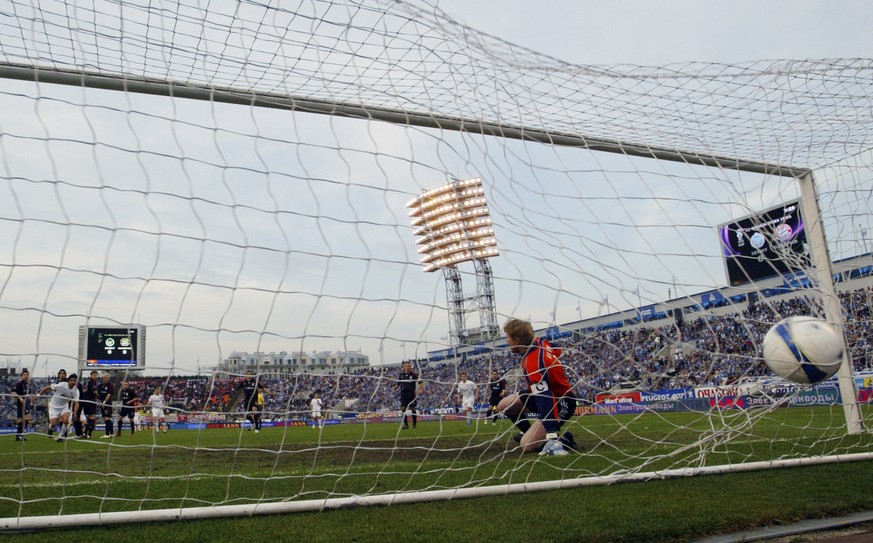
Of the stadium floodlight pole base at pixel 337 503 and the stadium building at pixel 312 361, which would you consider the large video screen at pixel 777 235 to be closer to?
the stadium floodlight pole base at pixel 337 503

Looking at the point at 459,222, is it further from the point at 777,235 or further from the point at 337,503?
the point at 777,235

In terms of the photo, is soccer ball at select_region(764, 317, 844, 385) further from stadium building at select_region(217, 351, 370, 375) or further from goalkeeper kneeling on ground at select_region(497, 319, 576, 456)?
stadium building at select_region(217, 351, 370, 375)

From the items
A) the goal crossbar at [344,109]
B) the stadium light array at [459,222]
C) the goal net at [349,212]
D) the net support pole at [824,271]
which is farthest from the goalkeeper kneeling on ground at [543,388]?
the net support pole at [824,271]

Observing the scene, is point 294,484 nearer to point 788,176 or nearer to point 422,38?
point 422,38

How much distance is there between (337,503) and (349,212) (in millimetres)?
1941

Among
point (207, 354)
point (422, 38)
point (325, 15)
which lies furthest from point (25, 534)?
point (422, 38)

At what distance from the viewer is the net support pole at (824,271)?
6742mm

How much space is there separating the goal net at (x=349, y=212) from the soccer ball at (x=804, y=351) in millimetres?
455

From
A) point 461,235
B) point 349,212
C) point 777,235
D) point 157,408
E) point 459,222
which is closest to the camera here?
point 157,408

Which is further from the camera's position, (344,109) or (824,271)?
(824,271)

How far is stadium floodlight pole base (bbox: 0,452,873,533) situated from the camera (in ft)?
11.2

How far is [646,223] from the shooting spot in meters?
5.50

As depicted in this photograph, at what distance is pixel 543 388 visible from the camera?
18.0ft

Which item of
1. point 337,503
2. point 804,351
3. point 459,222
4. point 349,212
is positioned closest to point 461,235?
point 459,222
